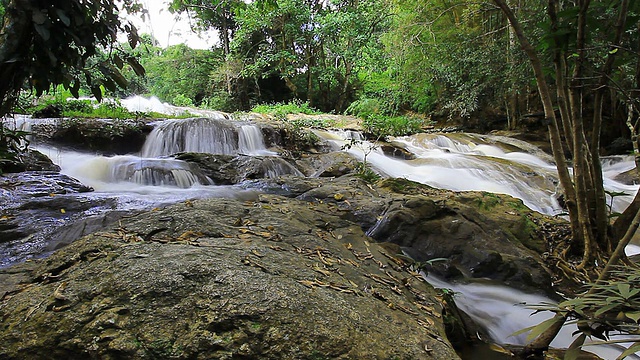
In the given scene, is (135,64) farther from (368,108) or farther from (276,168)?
(368,108)

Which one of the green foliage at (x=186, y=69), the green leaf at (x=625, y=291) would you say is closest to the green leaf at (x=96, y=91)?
the green leaf at (x=625, y=291)

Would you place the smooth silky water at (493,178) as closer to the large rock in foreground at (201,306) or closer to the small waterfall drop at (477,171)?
the small waterfall drop at (477,171)

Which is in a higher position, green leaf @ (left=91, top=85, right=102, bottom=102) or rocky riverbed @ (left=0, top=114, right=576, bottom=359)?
green leaf @ (left=91, top=85, right=102, bottom=102)

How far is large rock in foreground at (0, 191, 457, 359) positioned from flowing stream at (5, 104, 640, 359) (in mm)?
1596

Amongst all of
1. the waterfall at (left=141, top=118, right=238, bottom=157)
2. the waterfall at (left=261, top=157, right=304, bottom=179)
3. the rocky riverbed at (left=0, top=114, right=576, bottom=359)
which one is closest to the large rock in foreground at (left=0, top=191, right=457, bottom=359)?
the rocky riverbed at (left=0, top=114, right=576, bottom=359)

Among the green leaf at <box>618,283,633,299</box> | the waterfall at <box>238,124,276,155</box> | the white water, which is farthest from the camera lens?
the waterfall at <box>238,124,276,155</box>

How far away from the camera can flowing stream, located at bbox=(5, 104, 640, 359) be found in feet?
11.2

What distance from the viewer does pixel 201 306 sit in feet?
4.40

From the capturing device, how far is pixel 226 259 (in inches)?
66.7

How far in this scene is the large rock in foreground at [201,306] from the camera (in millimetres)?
1236

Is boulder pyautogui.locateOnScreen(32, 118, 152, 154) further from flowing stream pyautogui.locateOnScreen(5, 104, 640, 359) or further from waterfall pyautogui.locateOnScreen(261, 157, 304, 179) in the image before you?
waterfall pyautogui.locateOnScreen(261, 157, 304, 179)

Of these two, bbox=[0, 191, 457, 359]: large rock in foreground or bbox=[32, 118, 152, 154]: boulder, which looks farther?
bbox=[32, 118, 152, 154]: boulder

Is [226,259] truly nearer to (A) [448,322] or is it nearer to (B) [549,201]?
(A) [448,322]

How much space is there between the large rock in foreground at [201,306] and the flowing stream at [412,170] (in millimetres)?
1596
